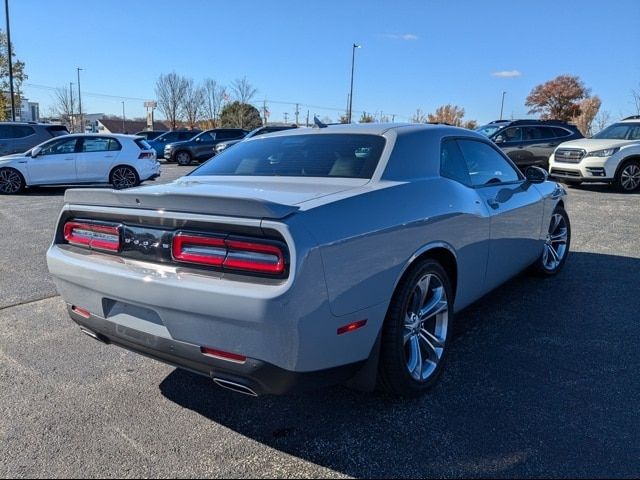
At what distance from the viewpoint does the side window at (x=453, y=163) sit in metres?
3.34

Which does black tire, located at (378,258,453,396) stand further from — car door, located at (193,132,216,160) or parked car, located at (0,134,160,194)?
car door, located at (193,132,216,160)

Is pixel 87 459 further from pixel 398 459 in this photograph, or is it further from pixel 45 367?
pixel 398 459

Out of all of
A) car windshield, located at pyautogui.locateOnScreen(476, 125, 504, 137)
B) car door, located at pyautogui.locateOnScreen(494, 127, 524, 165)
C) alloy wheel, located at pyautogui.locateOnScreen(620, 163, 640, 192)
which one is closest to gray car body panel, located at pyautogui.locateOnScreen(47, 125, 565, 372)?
alloy wheel, located at pyautogui.locateOnScreen(620, 163, 640, 192)

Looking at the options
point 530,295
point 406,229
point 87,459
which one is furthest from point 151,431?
point 530,295

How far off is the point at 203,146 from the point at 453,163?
2103cm

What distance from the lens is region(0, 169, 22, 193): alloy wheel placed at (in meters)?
11.9

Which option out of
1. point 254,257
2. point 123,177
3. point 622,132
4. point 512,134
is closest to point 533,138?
point 512,134

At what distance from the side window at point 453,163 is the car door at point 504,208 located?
0.27 feet

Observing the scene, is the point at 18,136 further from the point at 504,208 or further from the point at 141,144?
the point at 504,208

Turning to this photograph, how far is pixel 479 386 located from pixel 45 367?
2.69 meters

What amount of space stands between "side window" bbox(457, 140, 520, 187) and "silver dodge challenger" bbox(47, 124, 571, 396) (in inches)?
2.8

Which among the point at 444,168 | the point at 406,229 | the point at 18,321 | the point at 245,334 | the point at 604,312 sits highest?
the point at 444,168

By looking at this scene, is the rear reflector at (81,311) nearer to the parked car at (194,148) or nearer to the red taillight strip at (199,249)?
the red taillight strip at (199,249)

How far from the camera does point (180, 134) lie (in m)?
26.3
